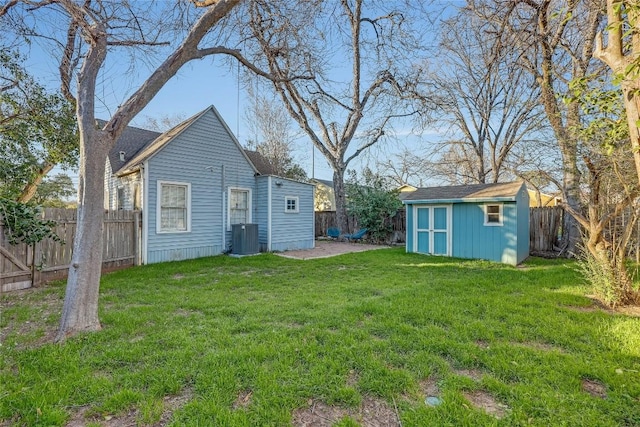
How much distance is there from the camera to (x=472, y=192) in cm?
980

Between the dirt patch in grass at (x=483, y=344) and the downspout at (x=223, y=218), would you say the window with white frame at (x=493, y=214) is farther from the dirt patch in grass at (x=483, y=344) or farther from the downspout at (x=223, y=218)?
the downspout at (x=223, y=218)

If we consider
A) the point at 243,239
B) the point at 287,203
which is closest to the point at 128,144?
the point at 243,239

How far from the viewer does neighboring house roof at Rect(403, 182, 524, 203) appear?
895 cm

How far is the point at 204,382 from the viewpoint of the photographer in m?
2.56

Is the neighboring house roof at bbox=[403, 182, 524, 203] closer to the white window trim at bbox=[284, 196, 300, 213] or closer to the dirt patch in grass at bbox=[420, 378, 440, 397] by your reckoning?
the white window trim at bbox=[284, 196, 300, 213]

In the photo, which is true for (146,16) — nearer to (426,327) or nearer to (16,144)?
(426,327)

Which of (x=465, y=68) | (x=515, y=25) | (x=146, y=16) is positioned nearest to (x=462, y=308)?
(x=515, y=25)

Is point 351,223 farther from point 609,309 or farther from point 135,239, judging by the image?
point 609,309

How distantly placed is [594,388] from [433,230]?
8212 mm

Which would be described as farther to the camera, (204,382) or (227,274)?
(227,274)

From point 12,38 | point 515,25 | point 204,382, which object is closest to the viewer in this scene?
point 204,382

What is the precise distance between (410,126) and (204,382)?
49.7ft

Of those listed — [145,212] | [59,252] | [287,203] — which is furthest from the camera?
[287,203]

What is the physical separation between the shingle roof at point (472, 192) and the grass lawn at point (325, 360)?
408 centimetres
